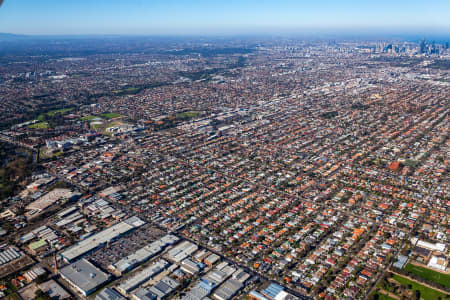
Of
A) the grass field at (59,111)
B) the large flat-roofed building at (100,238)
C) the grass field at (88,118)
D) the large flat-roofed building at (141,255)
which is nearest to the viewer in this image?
the large flat-roofed building at (141,255)

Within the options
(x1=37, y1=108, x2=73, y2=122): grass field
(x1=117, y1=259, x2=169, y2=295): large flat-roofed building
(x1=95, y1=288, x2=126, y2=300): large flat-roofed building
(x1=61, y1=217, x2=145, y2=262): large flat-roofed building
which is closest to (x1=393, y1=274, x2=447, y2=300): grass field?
(x1=117, y1=259, x2=169, y2=295): large flat-roofed building

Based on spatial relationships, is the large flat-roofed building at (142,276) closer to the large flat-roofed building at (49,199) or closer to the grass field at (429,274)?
the large flat-roofed building at (49,199)

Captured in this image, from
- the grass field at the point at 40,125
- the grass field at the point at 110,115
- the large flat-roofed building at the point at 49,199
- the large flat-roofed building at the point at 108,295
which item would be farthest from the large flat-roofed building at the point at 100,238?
the grass field at the point at 110,115

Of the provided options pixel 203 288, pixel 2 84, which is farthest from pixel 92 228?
pixel 2 84

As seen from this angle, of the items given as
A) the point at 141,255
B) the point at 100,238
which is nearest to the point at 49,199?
the point at 100,238

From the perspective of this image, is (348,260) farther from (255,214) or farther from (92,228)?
Result: (92,228)
